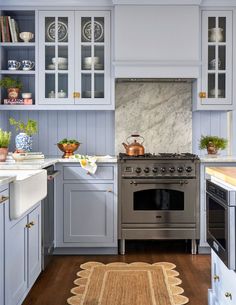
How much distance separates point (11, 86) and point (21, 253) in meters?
2.26

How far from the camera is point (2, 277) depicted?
7.48 ft

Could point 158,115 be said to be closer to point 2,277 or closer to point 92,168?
point 92,168

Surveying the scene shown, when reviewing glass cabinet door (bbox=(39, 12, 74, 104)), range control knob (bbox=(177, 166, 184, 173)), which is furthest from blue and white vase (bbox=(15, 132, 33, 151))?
range control knob (bbox=(177, 166, 184, 173))

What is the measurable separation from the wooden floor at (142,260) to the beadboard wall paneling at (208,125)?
1.11 meters

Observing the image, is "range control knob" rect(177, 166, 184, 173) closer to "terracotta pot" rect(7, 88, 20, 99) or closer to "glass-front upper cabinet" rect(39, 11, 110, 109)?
"glass-front upper cabinet" rect(39, 11, 110, 109)

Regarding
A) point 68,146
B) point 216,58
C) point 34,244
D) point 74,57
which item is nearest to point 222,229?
point 34,244

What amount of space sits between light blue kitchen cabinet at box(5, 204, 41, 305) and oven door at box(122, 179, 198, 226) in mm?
1119

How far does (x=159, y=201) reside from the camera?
14.0 ft

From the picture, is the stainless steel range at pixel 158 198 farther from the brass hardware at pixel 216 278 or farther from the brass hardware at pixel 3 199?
the brass hardware at pixel 3 199

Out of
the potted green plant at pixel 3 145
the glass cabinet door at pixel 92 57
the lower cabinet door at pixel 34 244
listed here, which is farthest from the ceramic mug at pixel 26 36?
the lower cabinet door at pixel 34 244

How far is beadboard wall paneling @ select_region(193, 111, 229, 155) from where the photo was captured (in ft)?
15.9

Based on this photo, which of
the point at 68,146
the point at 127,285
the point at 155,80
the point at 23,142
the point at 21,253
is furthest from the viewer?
the point at 155,80

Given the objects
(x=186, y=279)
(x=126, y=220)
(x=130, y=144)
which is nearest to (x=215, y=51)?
(x=130, y=144)

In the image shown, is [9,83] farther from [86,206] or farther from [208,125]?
[208,125]
